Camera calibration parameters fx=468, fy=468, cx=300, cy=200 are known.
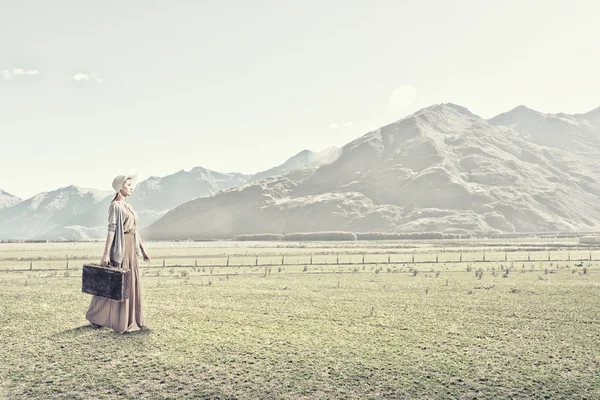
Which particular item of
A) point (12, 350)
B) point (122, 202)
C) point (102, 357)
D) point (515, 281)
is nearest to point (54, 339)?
point (12, 350)

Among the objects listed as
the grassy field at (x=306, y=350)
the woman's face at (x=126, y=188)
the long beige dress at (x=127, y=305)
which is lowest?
the grassy field at (x=306, y=350)

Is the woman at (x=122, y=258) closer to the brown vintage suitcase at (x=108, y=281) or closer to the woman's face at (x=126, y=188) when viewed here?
the woman's face at (x=126, y=188)

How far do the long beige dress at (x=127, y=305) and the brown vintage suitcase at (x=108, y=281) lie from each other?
2.27 feet

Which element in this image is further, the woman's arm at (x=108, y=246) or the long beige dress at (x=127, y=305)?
the long beige dress at (x=127, y=305)

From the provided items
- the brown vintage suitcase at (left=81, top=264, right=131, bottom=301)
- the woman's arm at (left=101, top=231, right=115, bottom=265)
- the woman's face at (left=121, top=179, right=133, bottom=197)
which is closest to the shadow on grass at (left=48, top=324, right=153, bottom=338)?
the brown vintage suitcase at (left=81, top=264, right=131, bottom=301)

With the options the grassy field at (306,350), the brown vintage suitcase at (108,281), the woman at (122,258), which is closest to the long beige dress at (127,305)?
the woman at (122,258)

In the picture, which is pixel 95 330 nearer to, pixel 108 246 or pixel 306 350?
pixel 108 246

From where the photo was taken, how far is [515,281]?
35562 millimetres

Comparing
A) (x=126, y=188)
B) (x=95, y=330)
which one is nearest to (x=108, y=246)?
(x=126, y=188)

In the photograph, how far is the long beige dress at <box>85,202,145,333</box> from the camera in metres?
14.5

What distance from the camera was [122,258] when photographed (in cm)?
1427

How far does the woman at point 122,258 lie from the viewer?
46.7ft

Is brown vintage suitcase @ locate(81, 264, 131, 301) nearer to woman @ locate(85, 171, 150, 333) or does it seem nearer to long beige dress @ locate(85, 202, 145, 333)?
woman @ locate(85, 171, 150, 333)

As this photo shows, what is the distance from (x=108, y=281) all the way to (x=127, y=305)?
1.22 meters
